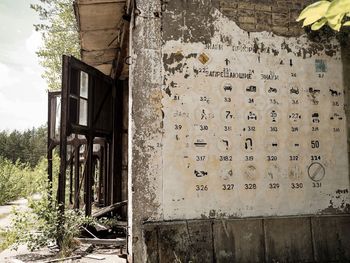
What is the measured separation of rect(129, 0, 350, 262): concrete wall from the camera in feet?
12.7

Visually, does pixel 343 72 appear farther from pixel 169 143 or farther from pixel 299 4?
pixel 169 143

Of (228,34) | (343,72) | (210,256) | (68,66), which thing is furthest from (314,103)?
(68,66)

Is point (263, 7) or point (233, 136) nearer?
point (233, 136)

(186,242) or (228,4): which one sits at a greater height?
(228,4)

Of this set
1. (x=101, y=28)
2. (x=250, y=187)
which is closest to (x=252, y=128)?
(x=250, y=187)

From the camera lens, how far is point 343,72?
4609 mm

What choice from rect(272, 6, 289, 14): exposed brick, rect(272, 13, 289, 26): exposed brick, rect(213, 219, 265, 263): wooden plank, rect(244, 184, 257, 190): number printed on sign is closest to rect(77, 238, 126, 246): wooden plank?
rect(213, 219, 265, 263): wooden plank

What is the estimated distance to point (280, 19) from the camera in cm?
447

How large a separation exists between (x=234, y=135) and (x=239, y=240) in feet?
4.10

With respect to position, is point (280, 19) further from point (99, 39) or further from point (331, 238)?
point (99, 39)

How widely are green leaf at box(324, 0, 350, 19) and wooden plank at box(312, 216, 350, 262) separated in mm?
3630

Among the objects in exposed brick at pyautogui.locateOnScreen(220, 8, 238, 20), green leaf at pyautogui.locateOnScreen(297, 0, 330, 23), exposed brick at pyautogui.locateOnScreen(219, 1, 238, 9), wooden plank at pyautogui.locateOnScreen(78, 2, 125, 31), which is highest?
wooden plank at pyautogui.locateOnScreen(78, 2, 125, 31)

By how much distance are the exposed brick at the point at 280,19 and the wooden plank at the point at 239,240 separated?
101 inches

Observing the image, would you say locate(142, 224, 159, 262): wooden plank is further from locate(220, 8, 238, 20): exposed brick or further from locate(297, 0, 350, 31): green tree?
locate(297, 0, 350, 31): green tree
